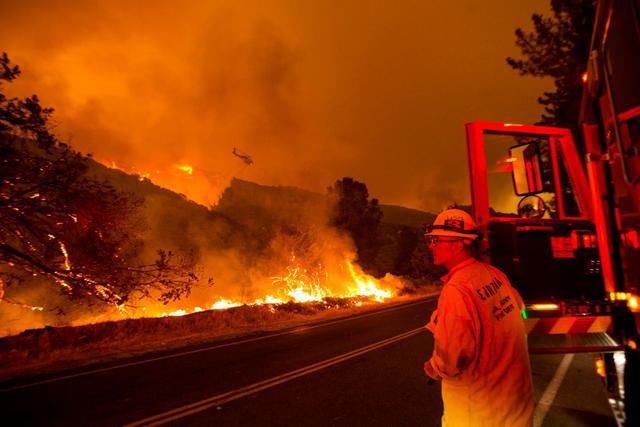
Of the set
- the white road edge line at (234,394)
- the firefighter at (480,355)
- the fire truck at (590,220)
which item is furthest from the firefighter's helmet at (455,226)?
the white road edge line at (234,394)

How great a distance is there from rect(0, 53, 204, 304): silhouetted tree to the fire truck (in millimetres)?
9450

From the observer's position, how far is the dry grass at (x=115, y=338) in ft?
31.3

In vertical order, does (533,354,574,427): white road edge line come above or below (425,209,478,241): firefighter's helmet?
below

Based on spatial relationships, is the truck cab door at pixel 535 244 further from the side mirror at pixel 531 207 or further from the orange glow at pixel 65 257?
the orange glow at pixel 65 257

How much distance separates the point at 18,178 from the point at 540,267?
11.8 metres

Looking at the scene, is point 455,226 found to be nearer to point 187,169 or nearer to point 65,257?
point 65,257

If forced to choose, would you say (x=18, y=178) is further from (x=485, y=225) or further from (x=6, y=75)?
(x=485, y=225)

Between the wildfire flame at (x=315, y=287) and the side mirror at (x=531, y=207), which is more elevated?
the side mirror at (x=531, y=207)

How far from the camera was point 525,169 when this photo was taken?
4.23m

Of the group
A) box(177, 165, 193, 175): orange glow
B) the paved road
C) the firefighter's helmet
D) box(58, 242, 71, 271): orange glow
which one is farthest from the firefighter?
box(177, 165, 193, 175): orange glow

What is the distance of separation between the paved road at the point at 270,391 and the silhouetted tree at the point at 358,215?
32397 mm

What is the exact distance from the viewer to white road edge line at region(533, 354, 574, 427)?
16.1ft

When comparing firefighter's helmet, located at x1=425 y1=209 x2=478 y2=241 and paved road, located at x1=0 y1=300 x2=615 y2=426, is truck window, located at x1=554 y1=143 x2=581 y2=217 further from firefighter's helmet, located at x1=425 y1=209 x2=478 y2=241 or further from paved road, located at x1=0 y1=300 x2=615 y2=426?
firefighter's helmet, located at x1=425 y1=209 x2=478 y2=241

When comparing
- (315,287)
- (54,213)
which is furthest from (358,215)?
(54,213)
